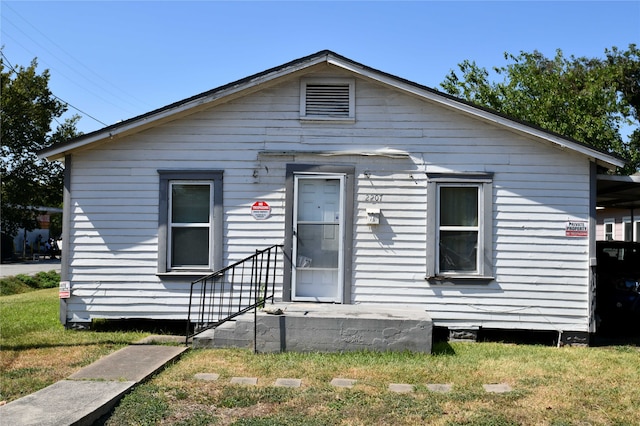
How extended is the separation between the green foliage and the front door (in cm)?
1472

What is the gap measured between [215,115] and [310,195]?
198cm

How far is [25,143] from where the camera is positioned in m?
30.2

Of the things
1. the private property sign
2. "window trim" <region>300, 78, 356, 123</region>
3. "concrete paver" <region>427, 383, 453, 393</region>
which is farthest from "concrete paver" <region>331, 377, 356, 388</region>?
the private property sign

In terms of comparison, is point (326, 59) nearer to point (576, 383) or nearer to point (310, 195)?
point (310, 195)

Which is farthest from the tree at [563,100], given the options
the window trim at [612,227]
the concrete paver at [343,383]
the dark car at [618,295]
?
the concrete paver at [343,383]

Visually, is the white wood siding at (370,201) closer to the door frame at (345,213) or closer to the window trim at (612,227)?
the door frame at (345,213)

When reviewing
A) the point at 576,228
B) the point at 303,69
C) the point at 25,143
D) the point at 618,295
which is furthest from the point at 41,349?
the point at 25,143

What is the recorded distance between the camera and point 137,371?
6793mm

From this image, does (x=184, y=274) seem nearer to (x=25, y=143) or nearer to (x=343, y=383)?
(x=343, y=383)

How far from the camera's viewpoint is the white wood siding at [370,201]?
949 cm

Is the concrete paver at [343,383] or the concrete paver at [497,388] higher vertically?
the concrete paver at [497,388]

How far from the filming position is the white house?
9.49m

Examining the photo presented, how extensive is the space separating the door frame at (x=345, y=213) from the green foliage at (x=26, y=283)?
1462 centimetres

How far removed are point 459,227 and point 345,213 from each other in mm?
1792
